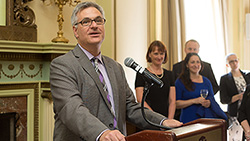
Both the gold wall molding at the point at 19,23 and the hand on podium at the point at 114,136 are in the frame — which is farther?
A: the gold wall molding at the point at 19,23

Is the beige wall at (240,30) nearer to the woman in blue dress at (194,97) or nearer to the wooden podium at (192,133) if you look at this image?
the woman in blue dress at (194,97)

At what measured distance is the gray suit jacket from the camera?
5.49 feet

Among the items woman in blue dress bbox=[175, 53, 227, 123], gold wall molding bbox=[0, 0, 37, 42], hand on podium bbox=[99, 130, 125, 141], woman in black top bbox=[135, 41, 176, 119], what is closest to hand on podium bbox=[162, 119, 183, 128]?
hand on podium bbox=[99, 130, 125, 141]

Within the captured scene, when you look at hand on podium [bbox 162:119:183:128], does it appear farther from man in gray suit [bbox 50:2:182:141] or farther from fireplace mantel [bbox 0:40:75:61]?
fireplace mantel [bbox 0:40:75:61]

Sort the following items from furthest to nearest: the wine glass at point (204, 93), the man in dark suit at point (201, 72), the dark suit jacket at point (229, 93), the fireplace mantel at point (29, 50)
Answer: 1. the dark suit jacket at point (229, 93)
2. the man in dark suit at point (201, 72)
3. the wine glass at point (204, 93)
4. the fireplace mantel at point (29, 50)

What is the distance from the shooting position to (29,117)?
12.6 feet

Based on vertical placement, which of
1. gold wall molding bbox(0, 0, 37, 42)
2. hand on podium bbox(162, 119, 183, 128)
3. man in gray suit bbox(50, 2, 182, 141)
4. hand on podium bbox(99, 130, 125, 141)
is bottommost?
hand on podium bbox(162, 119, 183, 128)

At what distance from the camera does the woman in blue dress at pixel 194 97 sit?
Answer: 3.77 metres

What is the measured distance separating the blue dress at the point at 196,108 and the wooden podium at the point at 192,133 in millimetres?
1997

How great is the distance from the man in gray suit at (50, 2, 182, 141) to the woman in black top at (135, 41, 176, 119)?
1429 millimetres

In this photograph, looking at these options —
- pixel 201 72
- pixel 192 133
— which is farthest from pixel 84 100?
pixel 201 72

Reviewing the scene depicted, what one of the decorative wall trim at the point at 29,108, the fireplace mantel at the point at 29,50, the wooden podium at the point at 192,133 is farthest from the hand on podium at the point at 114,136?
the decorative wall trim at the point at 29,108

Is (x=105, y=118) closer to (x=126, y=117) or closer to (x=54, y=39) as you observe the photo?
(x=126, y=117)

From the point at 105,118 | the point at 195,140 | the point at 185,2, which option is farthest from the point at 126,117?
the point at 185,2
